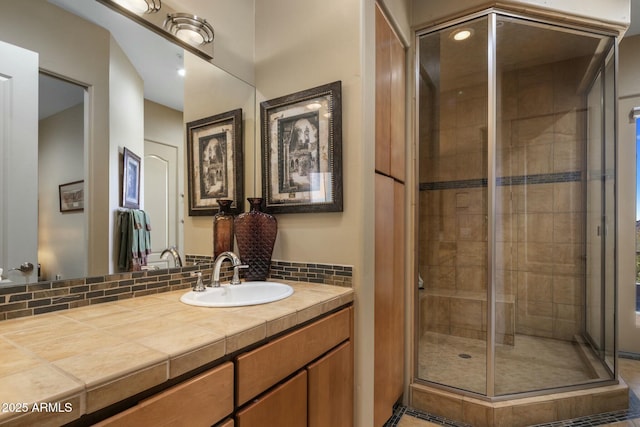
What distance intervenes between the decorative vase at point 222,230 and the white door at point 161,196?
0.62ft

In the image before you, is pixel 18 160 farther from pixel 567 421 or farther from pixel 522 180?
pixel 522 180

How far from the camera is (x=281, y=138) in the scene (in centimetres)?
162

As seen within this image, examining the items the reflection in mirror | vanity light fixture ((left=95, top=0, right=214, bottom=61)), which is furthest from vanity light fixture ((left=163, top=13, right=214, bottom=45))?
the reflection in mirror

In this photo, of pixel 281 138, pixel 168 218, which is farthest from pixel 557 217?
pixel 168 218

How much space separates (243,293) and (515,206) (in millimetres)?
2510

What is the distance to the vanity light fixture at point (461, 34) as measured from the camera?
1946 millimetres

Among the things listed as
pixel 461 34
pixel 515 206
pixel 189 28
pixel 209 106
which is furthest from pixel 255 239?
pixel 515 206

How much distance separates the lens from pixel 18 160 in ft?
2.95

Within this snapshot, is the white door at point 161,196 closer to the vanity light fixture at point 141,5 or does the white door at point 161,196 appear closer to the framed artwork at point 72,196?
the framed artwork at point 72,196

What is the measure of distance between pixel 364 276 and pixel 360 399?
0.55 metres

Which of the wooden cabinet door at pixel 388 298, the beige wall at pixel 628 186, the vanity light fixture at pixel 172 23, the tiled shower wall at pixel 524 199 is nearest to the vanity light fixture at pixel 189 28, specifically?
the vanity light fixture at pixel 172 23

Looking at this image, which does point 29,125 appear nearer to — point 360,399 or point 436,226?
point 360,399

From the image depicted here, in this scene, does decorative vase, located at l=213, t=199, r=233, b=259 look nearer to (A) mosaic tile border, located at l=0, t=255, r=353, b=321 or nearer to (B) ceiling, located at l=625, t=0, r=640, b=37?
(A) mosaic tile border, located at l=0, t=255, r=353, b=321

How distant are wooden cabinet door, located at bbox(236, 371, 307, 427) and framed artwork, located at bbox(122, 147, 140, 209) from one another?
0.88 meters
